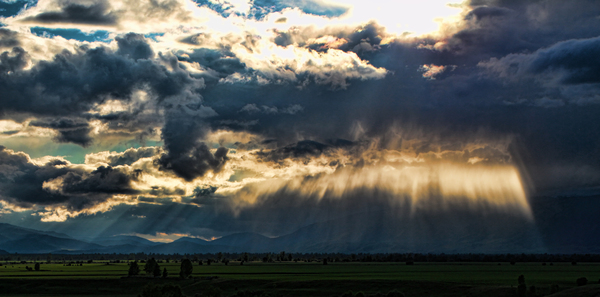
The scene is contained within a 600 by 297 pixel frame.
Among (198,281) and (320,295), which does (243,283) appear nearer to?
(198,281)

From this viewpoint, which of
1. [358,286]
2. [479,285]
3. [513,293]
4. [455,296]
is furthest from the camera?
[358,286]

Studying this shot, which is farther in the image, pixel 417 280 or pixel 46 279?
pixel 46 279

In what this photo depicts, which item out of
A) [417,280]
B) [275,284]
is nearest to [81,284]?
[275,284]

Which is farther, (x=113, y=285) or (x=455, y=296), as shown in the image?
(x=113, y=285)

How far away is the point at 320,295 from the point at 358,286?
17.8 meters

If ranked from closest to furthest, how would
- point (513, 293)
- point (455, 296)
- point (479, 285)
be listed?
1. point (513, 293)
2. point (455, 296)
3. point (479, 285)

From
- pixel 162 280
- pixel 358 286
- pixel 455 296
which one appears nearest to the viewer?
pixel 455 296

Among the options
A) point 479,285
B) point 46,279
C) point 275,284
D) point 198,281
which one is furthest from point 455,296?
point 46,279

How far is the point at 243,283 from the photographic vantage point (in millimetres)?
170875

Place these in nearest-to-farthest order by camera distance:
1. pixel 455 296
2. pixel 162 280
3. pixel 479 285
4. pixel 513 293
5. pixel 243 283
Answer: pixel 513 293, pixel 455 296, pixel 479 285, pixel 243 283, pixel 162 280

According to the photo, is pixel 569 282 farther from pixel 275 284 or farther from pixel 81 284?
pixel 81 284

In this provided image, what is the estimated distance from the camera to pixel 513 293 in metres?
127

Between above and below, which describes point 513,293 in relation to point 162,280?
below

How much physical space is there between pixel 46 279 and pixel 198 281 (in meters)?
61.1
